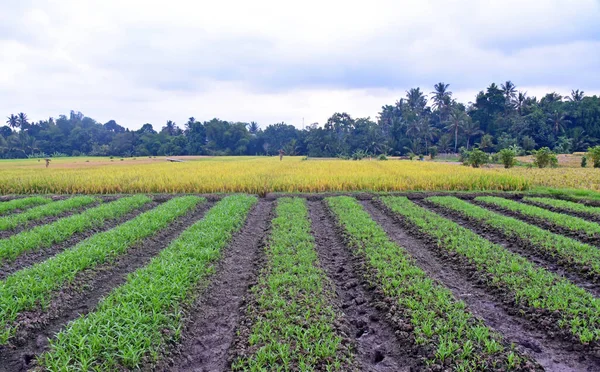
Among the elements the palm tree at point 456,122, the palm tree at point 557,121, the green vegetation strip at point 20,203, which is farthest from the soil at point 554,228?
the palm tree at point 557,121

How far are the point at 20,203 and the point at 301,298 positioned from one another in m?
12.1

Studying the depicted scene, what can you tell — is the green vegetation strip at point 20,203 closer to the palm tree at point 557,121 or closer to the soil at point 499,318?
the soil at point 499,318

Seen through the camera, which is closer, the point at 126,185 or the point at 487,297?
the point at 487,297

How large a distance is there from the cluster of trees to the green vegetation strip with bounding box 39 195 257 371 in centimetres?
5332

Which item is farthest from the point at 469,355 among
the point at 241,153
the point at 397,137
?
the point at 241,153

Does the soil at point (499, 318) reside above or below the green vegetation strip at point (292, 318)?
below

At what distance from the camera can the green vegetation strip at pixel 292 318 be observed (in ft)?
12.5

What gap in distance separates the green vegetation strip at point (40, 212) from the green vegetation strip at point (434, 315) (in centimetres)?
879

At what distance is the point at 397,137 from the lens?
71.6 meters

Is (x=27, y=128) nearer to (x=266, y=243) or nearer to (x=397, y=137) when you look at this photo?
(x=397, y=137)

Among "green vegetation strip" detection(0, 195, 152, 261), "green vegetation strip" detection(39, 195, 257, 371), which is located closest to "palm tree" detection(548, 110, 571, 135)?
"green vegetation strip" detection(0, 195, 152, 261)

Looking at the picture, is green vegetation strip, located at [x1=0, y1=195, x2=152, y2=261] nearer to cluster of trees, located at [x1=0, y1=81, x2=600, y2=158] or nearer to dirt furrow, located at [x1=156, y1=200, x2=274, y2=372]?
dirt furrow, located at [x1=156, y1=200, x2=274, y2=372]

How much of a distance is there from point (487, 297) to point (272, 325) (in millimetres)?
3323

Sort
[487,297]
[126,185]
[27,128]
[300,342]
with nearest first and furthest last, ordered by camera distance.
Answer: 1. [300,342]
2. [487,297]
3. [126,185]
4. [27,128]
